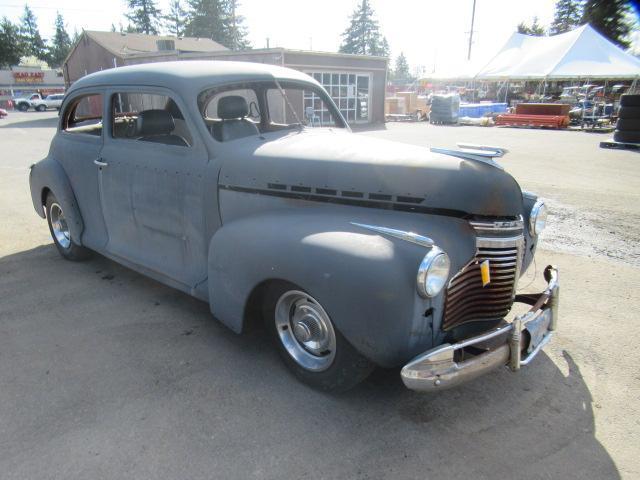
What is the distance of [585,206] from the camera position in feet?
23.5

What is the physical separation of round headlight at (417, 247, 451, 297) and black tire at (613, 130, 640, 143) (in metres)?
14.7

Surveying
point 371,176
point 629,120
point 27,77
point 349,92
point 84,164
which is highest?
point 27,77

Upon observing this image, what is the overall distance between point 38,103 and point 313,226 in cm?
4652

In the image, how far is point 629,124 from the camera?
1396cm

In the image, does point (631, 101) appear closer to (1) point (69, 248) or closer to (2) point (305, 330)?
(2) point (305, 330)

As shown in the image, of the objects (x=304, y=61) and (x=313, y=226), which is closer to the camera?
(x=313, y=226)

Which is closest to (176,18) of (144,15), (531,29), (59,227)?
(144,15)

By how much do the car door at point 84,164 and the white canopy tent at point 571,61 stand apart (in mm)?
26551

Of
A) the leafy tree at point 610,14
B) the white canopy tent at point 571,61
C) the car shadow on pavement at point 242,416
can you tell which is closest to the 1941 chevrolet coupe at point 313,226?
the car shadow on pavement at point 242,416

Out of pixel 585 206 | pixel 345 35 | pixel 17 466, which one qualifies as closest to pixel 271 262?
pixel 17 466

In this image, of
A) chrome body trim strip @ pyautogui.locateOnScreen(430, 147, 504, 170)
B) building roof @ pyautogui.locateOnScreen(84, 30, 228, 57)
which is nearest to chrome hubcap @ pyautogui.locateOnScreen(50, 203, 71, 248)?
chrome body trim strip @ pyautogui.locateOnScreen(430, 147, 504, 170)

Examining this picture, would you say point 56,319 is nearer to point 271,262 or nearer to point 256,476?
point 271,262

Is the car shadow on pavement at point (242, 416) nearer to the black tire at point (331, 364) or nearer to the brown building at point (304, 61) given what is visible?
the black tire at point (331, 364)

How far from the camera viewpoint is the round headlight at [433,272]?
2.26 m
